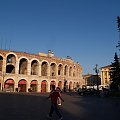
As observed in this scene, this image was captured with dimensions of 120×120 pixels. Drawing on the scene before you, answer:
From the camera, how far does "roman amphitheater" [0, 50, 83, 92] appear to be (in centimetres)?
5053

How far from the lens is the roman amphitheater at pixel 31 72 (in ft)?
166

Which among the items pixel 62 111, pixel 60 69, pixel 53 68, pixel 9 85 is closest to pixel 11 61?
pixel 9 85

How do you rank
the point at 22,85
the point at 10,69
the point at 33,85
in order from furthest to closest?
the point at 33,85, the point at 10,69, the point at 22,85

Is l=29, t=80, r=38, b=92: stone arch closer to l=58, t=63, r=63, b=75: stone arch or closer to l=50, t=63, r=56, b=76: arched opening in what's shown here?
l=50, t=63, r=56, b=76: arched opening

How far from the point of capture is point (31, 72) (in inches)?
2279

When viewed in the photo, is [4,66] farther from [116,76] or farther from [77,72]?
[77,72]

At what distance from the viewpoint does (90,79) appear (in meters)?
128

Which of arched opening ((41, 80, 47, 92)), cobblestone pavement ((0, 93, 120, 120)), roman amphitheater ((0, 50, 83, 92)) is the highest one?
roman amphitheater ((0, 50, 83, 92))

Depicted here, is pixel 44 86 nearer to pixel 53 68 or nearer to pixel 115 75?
pixel 53 68

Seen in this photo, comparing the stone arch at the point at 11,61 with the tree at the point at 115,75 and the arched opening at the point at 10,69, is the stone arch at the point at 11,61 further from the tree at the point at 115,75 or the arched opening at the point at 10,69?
the tree at the point at 115,75

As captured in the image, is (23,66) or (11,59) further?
(23,66)

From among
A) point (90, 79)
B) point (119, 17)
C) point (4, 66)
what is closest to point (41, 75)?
point (4, 66)

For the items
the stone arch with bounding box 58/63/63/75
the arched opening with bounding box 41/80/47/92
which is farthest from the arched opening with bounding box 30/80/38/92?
the stone arch with bounding box 58/63/63/75

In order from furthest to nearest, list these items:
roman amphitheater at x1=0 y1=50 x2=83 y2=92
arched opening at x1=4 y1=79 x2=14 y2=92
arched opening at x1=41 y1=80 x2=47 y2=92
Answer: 1. arched opening at x1=41 y1=80 x2=47 y2=92
2. roman amphitheater at x1=0 y1=50 x2=83 y2=92
3. arched opening at x1=4 y1=79 x2=14 y2=92
